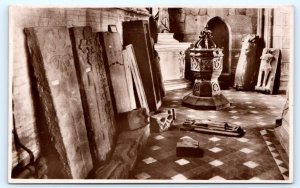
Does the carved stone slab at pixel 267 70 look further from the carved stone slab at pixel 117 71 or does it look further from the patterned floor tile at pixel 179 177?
the patterned floor tile at pixel 179 177

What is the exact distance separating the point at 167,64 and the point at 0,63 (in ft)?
12.6

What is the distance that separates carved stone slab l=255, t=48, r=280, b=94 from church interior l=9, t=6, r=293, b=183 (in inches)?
1.3

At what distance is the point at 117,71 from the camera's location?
13.4ft

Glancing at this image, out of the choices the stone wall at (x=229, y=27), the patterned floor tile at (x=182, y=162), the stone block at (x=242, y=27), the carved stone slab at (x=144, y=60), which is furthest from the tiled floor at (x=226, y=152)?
the stone block at (x=242, y=27)

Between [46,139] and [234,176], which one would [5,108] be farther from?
[234,176]

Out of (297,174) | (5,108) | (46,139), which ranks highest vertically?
(5,108)

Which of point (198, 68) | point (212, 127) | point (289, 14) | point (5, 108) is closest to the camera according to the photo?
point (5, 108)

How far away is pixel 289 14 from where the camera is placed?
365 centimetres

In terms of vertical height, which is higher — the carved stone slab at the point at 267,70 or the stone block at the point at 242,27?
the stone block at the point at 242,27

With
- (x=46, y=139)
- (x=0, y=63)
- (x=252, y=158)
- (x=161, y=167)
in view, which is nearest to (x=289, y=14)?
(x=252, y=158)

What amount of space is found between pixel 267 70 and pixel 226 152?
2560 mm

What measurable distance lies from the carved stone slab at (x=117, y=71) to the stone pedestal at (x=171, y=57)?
1.83m

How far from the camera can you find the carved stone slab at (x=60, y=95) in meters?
2.90

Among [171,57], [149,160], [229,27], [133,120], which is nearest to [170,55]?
[171,57]
